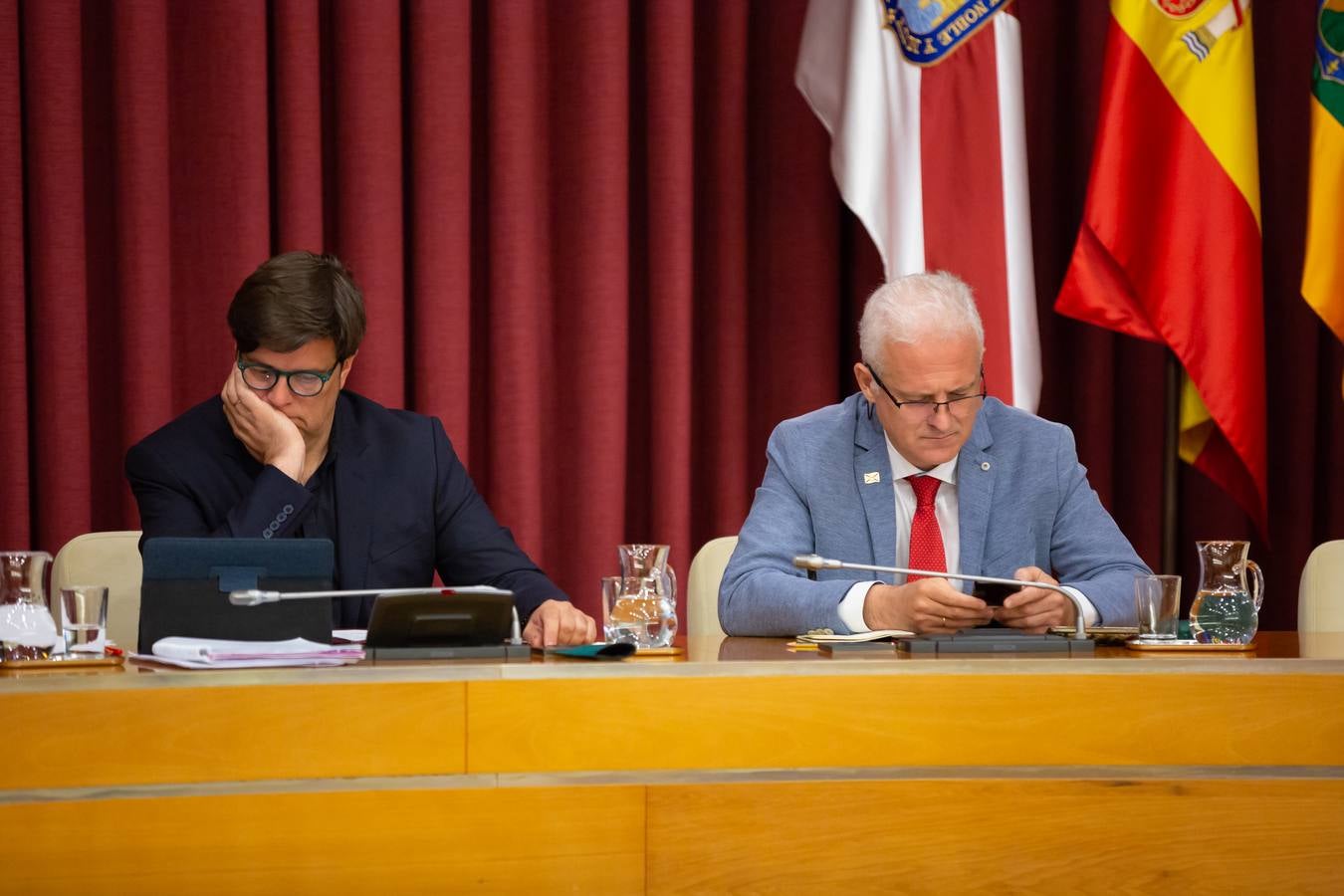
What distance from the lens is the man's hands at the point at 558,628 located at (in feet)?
7.02

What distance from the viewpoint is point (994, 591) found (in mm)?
2184

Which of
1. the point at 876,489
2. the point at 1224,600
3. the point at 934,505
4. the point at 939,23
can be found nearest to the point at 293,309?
the point at 876,489

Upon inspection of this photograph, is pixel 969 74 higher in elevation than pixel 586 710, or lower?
higher

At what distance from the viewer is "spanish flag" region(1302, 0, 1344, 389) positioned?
3480mm

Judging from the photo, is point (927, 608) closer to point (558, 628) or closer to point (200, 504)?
point (558, 628)

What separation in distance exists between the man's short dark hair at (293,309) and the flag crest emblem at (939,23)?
5.31 ft

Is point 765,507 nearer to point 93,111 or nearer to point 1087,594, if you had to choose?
point 1087,594

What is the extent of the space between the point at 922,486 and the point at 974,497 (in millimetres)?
92

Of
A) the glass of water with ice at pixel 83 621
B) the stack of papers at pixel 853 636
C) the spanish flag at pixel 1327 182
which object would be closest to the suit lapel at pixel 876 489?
the stack of papers at pixel 853 636

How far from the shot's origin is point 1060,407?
13.3ft

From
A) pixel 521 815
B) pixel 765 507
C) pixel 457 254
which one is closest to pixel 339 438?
pixel 765 507

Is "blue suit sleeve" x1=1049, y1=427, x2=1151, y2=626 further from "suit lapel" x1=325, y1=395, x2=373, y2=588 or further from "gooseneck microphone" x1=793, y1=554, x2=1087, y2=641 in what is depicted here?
"suit lapel" x1=325, y1=395, x2=373, y2=588

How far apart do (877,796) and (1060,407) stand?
257cm

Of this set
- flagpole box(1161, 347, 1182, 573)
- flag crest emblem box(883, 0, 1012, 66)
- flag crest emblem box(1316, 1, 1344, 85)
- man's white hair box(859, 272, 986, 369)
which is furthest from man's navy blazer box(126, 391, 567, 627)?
flag crest emblem box(1316, 1, 1344, 85)
